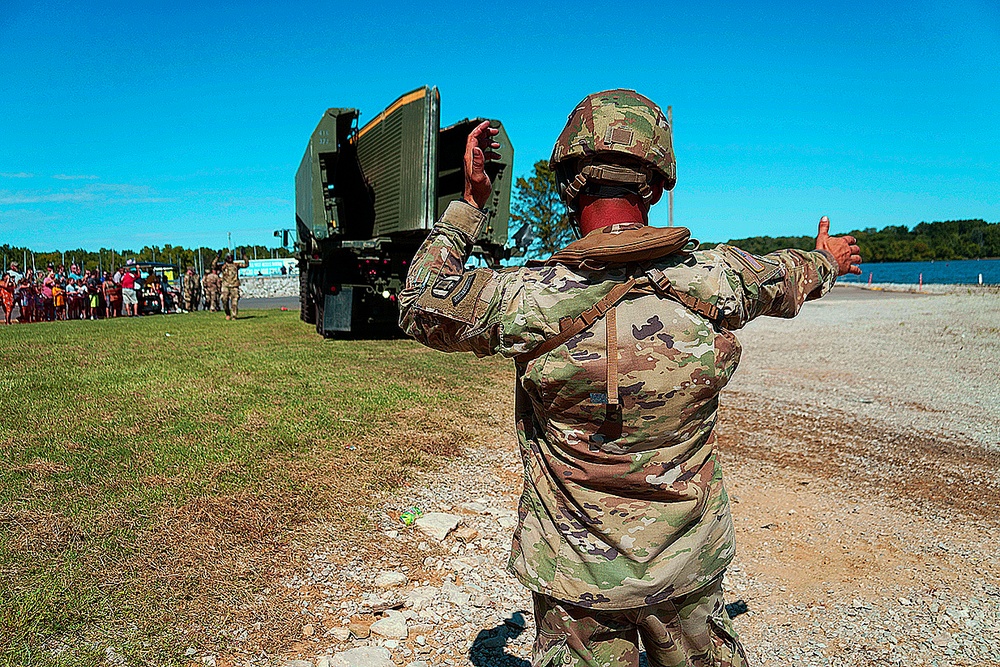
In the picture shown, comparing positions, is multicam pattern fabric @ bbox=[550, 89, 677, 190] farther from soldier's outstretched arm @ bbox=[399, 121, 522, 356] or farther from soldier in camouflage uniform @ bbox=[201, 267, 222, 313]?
soldier in camouflage uniform @ bbox=[201, 267, 222, 313]

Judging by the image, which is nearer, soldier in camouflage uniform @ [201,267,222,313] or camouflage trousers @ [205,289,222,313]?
soldier in camouflage uniform @ [201,267,222,313]

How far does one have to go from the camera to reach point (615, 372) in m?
1.90

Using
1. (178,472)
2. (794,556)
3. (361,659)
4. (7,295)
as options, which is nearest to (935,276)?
(7,295)

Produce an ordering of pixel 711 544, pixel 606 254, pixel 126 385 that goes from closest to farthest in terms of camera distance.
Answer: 1. pixel 606 254
2. pixel 711 544
3. pixel 126 385

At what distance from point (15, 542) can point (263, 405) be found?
3.37 meters

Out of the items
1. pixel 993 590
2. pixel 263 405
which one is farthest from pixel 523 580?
pixel 263 405

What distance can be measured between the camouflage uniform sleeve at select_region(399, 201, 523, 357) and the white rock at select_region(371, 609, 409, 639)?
2.03 m

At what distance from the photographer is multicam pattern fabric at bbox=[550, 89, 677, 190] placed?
196cm

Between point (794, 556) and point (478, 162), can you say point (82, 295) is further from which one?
point (478, 162)

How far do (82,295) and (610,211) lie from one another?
23.1m

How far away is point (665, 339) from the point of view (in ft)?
6.29

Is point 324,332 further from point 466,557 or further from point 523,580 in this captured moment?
point 523,580

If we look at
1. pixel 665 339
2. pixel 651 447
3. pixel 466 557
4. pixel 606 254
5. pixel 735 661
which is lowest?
pixel 466 557

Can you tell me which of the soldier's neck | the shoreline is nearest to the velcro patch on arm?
the soldier's neck
